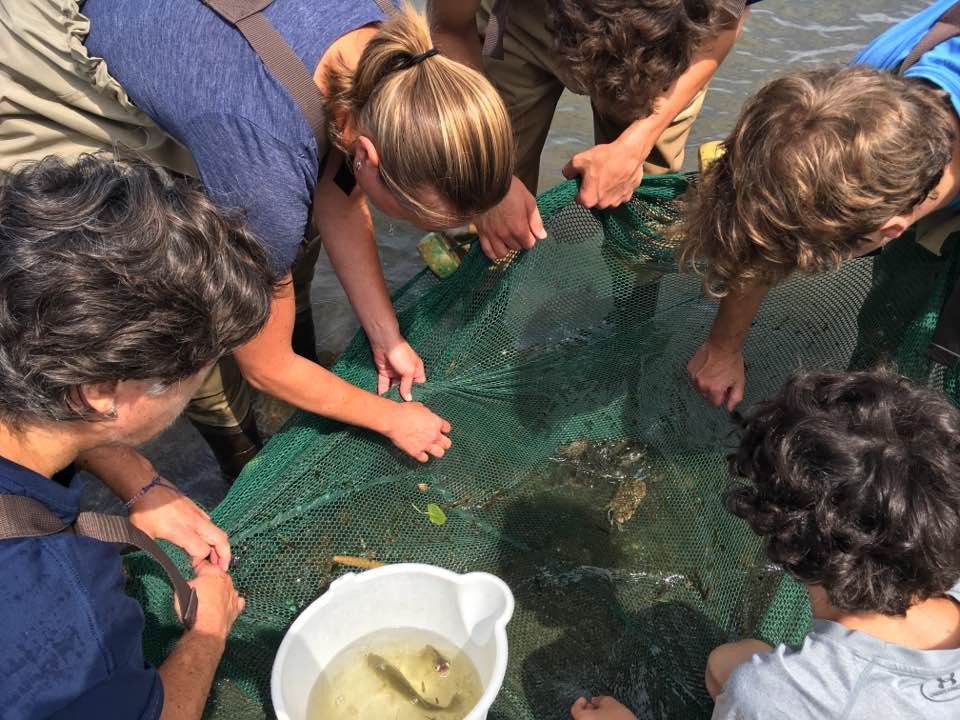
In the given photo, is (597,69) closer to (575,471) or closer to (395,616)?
(575,471)

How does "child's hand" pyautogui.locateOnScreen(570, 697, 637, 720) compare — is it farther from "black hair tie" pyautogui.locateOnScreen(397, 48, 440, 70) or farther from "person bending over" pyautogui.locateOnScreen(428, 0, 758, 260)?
"black hair tie" pyautogui.locateOnScreen(397, 48, 440, 70)

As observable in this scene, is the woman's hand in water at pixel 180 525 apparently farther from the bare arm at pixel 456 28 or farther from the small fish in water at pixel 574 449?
the bare arm at pixel 456 28

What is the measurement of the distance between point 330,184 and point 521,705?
1.75 metres

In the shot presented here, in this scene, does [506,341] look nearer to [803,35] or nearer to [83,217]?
[83,217]

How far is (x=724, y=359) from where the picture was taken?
8.80 feet

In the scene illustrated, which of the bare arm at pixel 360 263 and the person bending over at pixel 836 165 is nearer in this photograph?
the person bending over at pixel 836 165

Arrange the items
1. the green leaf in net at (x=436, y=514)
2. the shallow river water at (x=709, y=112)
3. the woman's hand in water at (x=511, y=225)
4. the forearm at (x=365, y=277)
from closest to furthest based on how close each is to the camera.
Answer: the woman's hand in water at (x=511, y=225) → the forearm at (x=365, y=277) → the green leaf in net at (x=436, y=514) → the shallow river water at (x=709, y=112)

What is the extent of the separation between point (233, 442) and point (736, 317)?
2009 mm

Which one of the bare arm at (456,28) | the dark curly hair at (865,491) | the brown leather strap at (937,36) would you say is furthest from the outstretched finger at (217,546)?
the brown leather strap at (937,36)

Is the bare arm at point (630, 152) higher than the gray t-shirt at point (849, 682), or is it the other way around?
the bare arm at point (630, 152)

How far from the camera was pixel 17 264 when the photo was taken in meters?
1.24

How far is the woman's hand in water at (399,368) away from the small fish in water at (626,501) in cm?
86

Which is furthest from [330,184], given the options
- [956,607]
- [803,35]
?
[803,35]

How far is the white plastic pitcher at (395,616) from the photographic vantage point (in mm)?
1996
